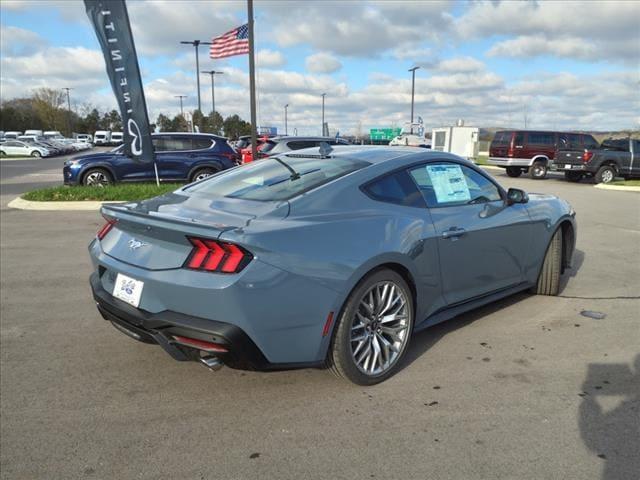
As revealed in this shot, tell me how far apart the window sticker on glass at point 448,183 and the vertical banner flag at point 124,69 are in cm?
989

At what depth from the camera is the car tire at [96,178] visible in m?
14.0

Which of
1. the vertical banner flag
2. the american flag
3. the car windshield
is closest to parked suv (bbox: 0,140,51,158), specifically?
the american flag

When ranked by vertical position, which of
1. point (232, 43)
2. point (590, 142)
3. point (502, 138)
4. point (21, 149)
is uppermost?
point (232, 43)

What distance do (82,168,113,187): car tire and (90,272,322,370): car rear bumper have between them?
12.0 meters

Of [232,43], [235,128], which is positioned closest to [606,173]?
[232,43]

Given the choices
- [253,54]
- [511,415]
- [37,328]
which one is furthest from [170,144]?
[511,415]

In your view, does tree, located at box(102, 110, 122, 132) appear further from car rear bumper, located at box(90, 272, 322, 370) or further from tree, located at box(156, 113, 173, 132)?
car rear bumper, located at box(90, 272, 322, 370)

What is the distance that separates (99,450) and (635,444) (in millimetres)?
2773

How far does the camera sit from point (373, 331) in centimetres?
331

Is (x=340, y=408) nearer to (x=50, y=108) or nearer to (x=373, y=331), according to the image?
(x=373, y=331)

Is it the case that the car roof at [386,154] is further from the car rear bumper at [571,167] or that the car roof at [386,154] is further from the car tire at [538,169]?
the car tire at [538,169]

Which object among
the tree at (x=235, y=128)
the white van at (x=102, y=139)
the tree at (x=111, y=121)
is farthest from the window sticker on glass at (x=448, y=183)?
the tree at (x=111, y=121)

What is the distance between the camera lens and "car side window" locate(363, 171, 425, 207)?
3.48 meters

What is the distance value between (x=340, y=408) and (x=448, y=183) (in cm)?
193
